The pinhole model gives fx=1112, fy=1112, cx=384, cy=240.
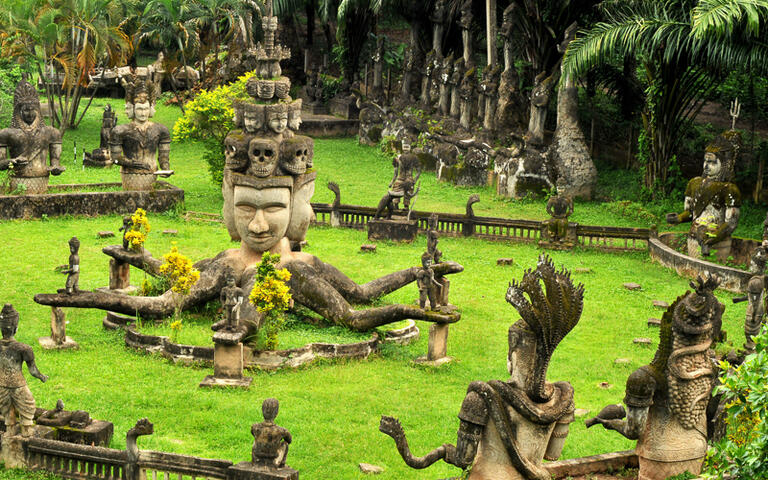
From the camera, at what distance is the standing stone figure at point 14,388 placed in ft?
44.9

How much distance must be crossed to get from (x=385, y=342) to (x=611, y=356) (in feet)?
13.0

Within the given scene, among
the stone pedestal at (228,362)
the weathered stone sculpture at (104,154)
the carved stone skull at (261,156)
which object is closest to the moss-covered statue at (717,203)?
the carved stone skull at (261,156)

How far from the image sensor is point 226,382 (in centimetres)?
1702

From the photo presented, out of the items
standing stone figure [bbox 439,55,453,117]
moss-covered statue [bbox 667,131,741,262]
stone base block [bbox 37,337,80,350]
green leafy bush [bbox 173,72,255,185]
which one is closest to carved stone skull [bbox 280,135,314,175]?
stone base block [bbox 37,337,80,350]

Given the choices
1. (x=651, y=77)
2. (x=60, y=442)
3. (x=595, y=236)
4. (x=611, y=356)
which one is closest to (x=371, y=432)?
(x=60, y=442)

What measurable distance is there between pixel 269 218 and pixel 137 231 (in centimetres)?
286

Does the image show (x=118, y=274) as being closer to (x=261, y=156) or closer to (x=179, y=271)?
(x=179, y=271)

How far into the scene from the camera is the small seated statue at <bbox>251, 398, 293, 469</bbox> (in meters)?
12.2

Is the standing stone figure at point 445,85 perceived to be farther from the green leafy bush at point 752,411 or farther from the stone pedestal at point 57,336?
the green leafy bush at point 752,411

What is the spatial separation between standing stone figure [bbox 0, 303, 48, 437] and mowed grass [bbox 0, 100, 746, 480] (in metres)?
0.63

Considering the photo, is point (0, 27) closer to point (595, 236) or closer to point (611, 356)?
point (595, 236)

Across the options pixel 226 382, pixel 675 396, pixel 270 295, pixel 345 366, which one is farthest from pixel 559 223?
pixel 675 396

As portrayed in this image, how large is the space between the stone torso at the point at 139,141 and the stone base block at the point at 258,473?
18.9m

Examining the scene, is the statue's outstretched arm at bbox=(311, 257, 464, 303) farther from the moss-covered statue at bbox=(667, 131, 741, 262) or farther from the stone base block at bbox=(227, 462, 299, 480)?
the stone base block at bbox=(227, 462, 299, 480)
